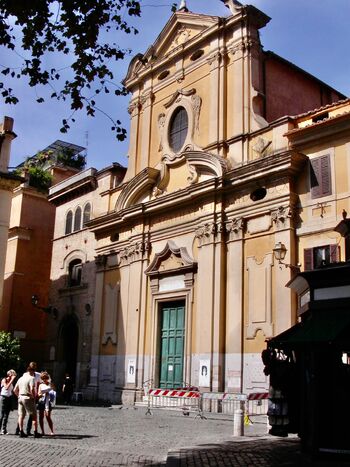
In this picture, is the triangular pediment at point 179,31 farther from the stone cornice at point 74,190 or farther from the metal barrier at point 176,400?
the metal barrier at point 176,400

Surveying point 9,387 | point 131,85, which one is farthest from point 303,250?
point 131,85

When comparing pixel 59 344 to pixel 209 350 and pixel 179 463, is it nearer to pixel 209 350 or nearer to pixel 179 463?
pixel 209 350

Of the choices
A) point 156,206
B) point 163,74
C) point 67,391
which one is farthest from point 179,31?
point 67,391

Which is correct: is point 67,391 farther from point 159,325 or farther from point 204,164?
point 204,164

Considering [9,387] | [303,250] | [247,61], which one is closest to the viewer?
[9,387]

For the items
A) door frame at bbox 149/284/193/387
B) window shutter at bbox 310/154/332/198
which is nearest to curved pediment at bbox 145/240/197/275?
door frame at bbox 149/284/193/387

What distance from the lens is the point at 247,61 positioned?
21359 millimetres

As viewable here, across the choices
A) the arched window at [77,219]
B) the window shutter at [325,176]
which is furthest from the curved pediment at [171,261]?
the arched window at [77,219]

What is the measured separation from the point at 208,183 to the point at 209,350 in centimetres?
575

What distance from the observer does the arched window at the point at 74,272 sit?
2783cm

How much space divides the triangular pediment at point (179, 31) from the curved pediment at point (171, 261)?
306 inches

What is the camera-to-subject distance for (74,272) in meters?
28.2

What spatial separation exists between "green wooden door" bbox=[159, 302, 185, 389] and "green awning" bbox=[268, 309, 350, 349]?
1285cm

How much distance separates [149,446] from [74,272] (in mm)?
17746
